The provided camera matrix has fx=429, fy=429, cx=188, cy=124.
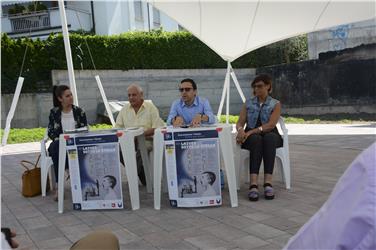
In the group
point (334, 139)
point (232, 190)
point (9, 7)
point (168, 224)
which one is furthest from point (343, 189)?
point (9, 7)

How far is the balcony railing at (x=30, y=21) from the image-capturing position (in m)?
21.8

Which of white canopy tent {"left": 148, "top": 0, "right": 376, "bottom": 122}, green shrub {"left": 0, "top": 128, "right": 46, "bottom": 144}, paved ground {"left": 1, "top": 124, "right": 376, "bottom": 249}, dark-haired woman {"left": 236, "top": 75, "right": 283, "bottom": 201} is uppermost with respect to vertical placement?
white canopy tent {"left": 148, "top": 0, "right": 376, "bottom": 122}

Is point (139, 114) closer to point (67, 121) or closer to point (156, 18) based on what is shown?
point (67, 121)

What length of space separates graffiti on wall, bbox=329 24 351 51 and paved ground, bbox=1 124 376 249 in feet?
39.6

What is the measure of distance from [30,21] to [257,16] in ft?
60.7

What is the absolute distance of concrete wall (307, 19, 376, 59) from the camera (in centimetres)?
1556

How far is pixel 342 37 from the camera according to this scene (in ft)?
53.1

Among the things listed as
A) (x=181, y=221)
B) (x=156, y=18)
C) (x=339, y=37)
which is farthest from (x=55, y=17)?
(x=181, y=221)

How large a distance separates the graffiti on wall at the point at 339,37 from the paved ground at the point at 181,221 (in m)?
12.1

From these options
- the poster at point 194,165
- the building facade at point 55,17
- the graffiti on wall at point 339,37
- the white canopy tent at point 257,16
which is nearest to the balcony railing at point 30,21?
the building facade at point 55,17

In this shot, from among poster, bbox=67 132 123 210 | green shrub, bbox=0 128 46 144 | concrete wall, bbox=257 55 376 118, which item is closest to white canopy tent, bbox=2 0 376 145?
poster, bbox=67 132 123 210

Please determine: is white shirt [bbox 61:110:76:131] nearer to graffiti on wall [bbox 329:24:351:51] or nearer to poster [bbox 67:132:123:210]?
poster [bbox 67:132:123:210]

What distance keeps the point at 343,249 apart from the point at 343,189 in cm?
11

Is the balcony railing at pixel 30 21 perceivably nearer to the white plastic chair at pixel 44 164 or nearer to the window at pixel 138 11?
the window at pixel 138 11
